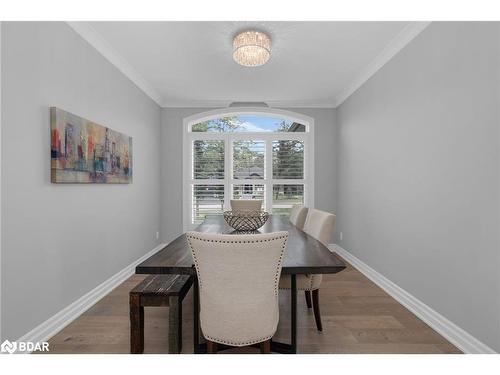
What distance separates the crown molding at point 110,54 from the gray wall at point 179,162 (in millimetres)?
667

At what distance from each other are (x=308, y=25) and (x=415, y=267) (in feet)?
7.68

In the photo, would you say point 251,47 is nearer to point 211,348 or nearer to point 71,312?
point 211,348

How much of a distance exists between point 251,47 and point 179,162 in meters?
2.57

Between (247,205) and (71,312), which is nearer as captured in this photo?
(71,312)

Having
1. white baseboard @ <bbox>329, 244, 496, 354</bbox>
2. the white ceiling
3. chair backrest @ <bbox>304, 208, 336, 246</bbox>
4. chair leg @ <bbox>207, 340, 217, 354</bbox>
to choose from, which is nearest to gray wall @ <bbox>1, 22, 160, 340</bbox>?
the white ceiling

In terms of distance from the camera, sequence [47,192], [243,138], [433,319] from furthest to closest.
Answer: [243,138] → [433,319] → [47,192]

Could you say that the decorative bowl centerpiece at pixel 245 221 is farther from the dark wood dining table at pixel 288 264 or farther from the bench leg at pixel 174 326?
the bench leg at pixel 174 326

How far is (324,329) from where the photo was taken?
6.63ft

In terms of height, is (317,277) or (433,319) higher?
(317,277)

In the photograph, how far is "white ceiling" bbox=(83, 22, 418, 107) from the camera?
7.73 feet

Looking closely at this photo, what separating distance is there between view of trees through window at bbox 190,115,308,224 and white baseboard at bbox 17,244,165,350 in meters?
1.85

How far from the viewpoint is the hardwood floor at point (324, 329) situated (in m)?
1.79

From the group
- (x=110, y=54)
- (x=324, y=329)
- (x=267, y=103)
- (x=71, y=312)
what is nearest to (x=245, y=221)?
(x=324, y=329)

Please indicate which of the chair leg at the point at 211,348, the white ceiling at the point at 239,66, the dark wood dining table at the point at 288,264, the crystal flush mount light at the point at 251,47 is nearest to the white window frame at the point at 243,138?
the white ceiling at the point at 239,66
